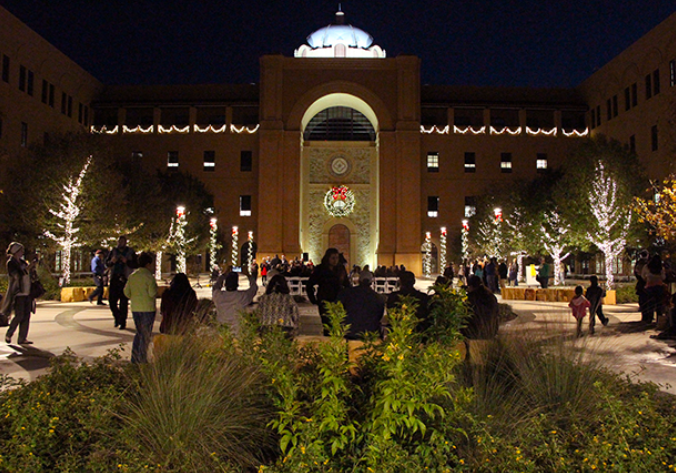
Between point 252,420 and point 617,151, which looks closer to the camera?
point 252,420

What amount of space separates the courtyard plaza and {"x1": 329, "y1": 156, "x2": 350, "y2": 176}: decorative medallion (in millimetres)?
27916

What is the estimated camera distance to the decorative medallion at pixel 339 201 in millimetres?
43000

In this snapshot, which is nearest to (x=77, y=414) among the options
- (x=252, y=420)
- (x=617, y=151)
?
(x=252, y=420)

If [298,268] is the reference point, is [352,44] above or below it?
above

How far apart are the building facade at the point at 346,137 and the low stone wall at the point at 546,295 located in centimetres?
1894

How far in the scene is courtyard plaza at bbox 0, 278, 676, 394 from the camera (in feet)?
19.6

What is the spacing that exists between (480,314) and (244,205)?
3765cm

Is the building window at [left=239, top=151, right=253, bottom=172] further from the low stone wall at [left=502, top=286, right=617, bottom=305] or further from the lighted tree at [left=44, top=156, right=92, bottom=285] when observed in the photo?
the low stone wall at [left=502, top=286, right=617, bottom=305]

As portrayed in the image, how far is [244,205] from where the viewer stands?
4378cm

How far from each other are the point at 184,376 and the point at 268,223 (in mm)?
35832

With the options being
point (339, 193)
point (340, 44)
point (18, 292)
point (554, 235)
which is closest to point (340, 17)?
point (340, 44)

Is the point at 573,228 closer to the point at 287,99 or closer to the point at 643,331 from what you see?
the point at 643,331

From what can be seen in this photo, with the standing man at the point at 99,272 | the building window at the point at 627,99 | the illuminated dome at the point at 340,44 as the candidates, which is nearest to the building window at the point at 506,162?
the building window at the point at 627,99

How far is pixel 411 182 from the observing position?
1599 inches
